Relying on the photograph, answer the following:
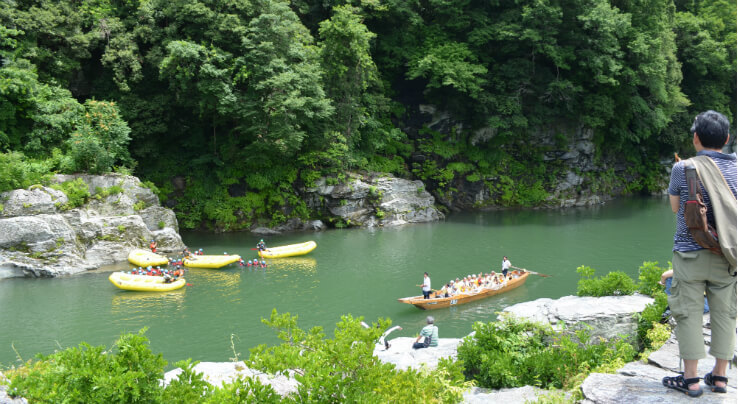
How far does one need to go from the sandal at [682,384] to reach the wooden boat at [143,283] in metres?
15.2

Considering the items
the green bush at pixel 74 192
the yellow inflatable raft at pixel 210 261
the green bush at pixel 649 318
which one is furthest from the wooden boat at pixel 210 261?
the green bush at pixel 649 318

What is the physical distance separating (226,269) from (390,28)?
2042 cm

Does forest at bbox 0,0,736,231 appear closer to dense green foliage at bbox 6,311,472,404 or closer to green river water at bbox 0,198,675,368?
green river water at bbox 0,198,675,368

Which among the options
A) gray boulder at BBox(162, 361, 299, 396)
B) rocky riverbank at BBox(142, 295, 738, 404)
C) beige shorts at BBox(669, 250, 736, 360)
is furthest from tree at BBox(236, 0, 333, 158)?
beige shorts at BBox(669, 250, 736, 360)

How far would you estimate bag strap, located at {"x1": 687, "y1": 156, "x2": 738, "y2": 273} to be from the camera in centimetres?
339

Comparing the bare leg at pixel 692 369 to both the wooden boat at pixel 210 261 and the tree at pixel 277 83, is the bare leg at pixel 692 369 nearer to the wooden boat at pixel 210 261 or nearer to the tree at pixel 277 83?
the wooden boat at pixel 210 261

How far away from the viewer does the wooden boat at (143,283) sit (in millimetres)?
15953

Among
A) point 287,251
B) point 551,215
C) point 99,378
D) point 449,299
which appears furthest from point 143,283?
point 551,215

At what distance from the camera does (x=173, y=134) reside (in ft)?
88.0

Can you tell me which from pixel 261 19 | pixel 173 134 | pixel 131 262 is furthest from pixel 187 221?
pixel 261 19

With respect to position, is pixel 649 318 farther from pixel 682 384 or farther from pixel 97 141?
pixel 97 141

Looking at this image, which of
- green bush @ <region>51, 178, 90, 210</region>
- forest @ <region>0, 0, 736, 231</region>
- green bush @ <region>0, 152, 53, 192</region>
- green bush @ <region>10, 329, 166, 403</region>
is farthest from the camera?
forest @ <region>0, 0, 736, 231</region>

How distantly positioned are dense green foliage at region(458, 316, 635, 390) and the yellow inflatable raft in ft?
45.1

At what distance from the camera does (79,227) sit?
18.8 m
